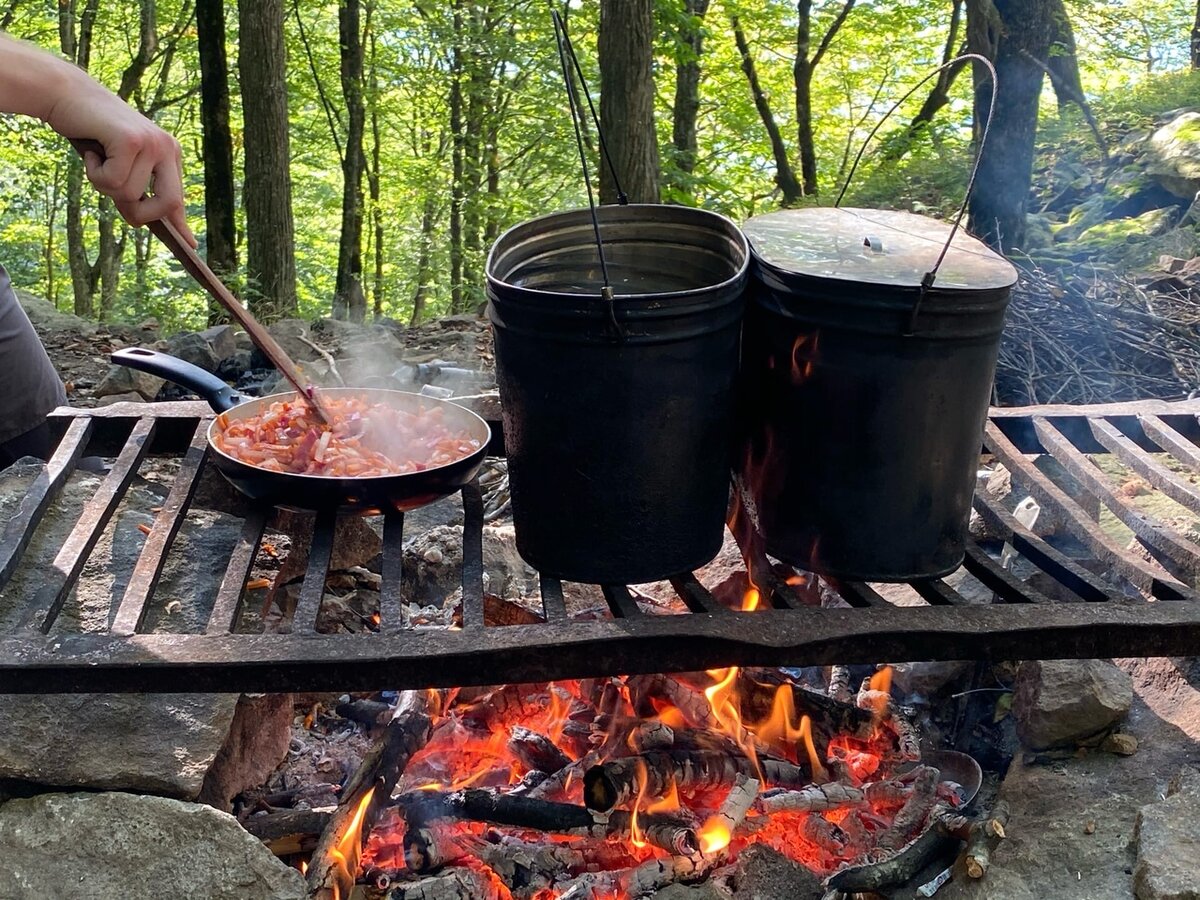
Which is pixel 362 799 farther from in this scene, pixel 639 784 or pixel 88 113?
pixel 88 113

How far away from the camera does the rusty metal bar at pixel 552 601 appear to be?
2.32m

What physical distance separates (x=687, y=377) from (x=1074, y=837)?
1448 millimetres

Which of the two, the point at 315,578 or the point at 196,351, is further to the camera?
the point at 196,351

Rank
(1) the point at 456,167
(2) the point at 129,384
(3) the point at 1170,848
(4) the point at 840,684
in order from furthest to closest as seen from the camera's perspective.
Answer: (1) the point at 456,167
(2) the point at 129,384
(4) the point at 840,684
(3) the point at 1170,848

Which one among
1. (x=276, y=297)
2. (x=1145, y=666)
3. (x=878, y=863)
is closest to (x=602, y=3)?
(x=276, y=297)

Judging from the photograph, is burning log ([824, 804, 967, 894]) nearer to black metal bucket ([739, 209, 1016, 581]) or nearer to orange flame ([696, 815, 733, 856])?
orange flame ([696, 815, 733, 856])

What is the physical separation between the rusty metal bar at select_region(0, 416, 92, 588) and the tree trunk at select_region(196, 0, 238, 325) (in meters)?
7.08

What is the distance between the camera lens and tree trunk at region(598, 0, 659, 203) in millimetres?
6660

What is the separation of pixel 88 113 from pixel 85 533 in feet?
3.49

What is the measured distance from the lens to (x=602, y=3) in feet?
22.3

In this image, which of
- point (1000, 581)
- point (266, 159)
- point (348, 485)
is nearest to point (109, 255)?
point (266, 159)

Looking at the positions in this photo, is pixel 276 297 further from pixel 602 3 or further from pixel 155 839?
pixel 155 839

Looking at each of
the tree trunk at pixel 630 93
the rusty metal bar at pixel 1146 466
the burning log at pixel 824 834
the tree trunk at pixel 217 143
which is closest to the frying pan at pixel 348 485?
the burning log at pixel 824 834

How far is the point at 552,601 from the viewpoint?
2398 millimetres
